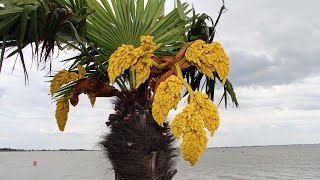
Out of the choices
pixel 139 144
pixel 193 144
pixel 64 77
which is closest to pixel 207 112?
pixel 193 144

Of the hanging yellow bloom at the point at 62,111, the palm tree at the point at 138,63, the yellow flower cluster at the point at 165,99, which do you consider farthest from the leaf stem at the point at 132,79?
the hanging yellow bloom at the point at 62,111

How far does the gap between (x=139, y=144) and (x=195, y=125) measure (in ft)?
2.10

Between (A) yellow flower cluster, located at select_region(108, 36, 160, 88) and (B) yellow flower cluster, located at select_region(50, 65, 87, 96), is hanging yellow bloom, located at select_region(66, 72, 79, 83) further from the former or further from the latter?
(A) yellow flower cluster, located at select_region(108, 36, 160, 88)

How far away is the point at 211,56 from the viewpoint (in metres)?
3.88

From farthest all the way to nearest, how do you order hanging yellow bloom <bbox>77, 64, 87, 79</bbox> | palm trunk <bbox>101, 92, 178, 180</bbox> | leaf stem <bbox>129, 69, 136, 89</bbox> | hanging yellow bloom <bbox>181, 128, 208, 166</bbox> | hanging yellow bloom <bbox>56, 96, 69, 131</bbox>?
hanging yellow bloom <bbox>56, 96, 69, 131</bbox> < hanging yellow bloom <bbox>77, 64, 87, 79</bbox> < leaf stem <bbox>129, 69, 136, 89</bbox> < palm trunk <bbox>101, 92, 178, 180</bbox> < hanging yellow bloom <bbox>181, 128, 208, 166</bbox>

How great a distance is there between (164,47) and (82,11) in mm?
888

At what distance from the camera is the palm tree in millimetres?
3688

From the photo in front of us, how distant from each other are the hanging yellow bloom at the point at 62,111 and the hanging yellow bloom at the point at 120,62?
114cm

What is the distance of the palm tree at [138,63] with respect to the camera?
3.69m

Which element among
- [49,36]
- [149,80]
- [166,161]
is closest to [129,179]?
[166,161]

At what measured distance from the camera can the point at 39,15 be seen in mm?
4094

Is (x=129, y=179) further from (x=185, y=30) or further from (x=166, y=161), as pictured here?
(x=185, y=30)

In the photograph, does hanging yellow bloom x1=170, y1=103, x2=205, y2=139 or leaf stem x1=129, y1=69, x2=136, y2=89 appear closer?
hanging yellow bloom x1=170, y1=103, x2=205, y2=139

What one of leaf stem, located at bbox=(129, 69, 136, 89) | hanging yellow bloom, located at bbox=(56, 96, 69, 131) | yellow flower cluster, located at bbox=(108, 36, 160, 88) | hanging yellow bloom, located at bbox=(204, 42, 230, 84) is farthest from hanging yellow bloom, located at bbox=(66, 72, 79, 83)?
hanging yellow bloom, located at bbox=(204, 42, 230, 84)
